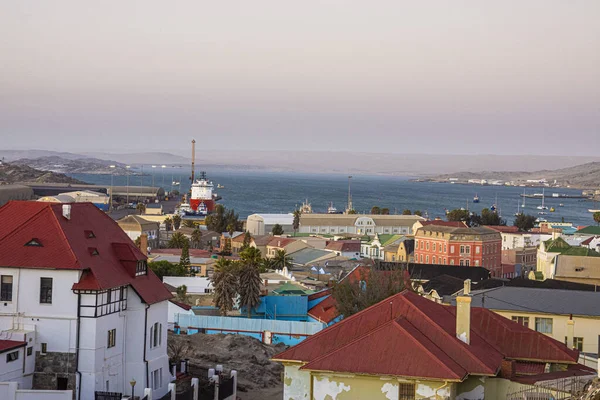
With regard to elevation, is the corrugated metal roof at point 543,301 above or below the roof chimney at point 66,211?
below

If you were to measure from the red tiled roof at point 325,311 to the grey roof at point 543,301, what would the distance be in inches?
315

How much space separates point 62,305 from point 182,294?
93.5ft

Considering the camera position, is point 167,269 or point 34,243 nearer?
point 34,243

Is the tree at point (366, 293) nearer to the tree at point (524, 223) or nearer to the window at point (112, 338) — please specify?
the window at point (112, 338)

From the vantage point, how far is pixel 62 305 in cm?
2680

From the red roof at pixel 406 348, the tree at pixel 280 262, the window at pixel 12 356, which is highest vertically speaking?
the red roof at pixel 406 348

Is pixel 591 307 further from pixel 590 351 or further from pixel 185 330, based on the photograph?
pixel 185 330

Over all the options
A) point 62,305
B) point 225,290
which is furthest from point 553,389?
point 225,290

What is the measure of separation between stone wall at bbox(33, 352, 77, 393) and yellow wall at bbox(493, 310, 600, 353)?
16982mm

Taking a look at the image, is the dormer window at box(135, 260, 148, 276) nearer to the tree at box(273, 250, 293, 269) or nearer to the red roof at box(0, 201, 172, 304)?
the red roof at box(0, 201, 172, 304)

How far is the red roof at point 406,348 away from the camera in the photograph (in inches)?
816

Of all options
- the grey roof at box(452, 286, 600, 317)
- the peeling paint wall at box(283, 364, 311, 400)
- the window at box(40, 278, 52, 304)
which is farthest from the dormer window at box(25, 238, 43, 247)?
the grey roof at box(452, 286, 600, 317)

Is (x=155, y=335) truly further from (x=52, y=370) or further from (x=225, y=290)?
(x=225, y=290)

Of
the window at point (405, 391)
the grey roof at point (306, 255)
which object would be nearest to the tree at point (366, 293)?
the window at point (405, 391)
